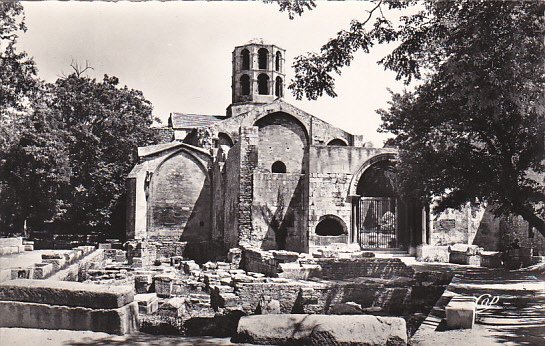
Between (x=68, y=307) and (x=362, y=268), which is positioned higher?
(x=68, y=307)

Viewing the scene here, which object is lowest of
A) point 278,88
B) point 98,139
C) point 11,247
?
point 11,247

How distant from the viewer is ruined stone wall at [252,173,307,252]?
2286 centimetres

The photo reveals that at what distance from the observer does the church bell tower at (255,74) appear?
1422 inches

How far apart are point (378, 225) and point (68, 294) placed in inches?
963

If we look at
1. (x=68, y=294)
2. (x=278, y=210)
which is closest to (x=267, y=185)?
(x=278, y=210)

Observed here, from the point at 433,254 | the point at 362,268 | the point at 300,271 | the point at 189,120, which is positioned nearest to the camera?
the point at 300,271

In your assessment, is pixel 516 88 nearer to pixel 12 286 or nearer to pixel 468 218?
pixel 12 286

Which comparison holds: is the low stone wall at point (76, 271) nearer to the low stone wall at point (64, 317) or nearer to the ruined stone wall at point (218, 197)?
the low stone wall at point (64, 317)

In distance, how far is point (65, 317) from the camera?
6695mm

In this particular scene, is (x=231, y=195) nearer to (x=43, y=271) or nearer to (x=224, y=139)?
(x=224, y=139)

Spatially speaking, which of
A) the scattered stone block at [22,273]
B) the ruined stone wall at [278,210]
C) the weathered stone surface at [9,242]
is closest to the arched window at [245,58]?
the ruined stone wall at [278,210]

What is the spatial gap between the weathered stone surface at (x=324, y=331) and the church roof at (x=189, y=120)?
1197 inches

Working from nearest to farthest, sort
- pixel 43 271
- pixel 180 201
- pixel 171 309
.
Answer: pixel 171 309 → pixel 43 271 → pixel 180 201

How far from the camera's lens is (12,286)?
6980 mm
